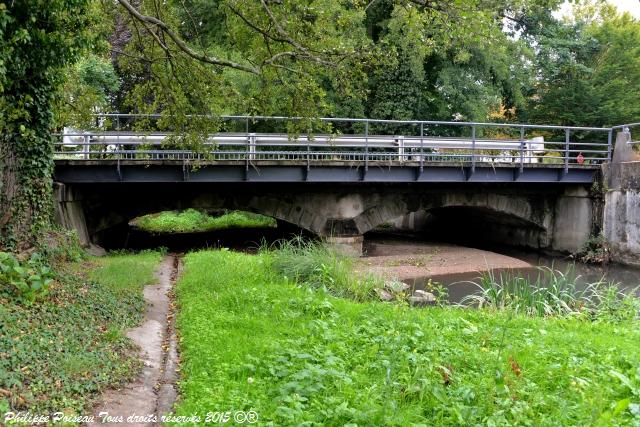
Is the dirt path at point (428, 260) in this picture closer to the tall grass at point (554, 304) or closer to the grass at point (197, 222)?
the tall grass at point (554, 304)

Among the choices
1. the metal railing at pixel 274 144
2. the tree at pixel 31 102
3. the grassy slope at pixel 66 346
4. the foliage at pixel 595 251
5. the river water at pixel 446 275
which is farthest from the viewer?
the foliage at pixel 595 251

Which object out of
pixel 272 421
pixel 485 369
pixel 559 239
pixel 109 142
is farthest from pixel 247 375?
pixel 559 239

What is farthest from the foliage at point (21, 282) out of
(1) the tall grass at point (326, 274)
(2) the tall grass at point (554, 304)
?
(2) the tall grass at point (554, 304)

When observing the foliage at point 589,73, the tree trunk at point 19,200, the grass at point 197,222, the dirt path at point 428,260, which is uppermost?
the foliage at point 589,73

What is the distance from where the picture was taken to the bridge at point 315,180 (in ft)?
50.9

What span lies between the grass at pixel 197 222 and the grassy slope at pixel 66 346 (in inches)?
683

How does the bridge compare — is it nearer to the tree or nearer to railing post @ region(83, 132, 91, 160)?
railing post @ region(83, 132, 91, 160)

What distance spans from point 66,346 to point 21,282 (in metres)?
1.70

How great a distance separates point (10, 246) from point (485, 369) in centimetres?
784

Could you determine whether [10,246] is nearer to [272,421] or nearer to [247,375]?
[247,375]

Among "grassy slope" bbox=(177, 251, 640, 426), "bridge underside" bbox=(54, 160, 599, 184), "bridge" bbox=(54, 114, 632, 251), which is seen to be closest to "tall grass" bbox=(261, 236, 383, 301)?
"grassy slope" bbox=(177, 251, 640, 426)

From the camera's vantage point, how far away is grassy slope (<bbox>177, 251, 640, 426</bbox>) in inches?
170

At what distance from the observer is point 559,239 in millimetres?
22031

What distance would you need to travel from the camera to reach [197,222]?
92.0 feet
